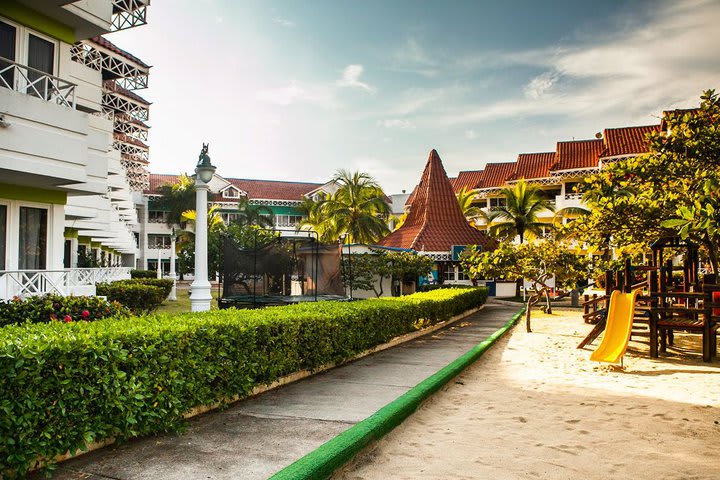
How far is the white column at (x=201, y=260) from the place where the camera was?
10805mm

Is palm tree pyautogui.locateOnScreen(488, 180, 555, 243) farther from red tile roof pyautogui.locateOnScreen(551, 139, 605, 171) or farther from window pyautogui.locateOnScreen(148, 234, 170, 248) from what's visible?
window pyautogui.locateOnScreen(148, 234, 170, 248)

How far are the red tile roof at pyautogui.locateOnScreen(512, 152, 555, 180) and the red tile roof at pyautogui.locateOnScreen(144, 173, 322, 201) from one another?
87.7ft

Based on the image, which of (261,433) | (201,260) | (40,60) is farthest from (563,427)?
(40,60)

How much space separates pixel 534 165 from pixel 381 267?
98.5 ft

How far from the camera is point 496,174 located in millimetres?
51188

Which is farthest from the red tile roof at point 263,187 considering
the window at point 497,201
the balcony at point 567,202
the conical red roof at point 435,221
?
the balcony at point 567,202

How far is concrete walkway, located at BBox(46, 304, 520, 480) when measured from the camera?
14.5 feet

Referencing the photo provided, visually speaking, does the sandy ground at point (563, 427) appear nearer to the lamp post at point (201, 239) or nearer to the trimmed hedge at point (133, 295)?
the lamp post at point (201, 239)

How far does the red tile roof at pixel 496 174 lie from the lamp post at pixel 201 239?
40559mm

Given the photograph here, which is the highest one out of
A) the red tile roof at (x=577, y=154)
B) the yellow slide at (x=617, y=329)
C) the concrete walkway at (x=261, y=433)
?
the red tile roof at (x=577, y=154)

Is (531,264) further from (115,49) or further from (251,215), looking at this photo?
(251,215)

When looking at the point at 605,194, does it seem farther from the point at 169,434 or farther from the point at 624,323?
the point at 169,434

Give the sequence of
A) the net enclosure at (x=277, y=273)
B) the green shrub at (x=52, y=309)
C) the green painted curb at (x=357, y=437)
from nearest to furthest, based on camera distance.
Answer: the green painted curb at (x=357, y=437) < the green shrub at (x=52, y=309) < the net enclosure at (x=277, y=273)

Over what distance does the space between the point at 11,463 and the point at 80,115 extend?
35.1 feet
